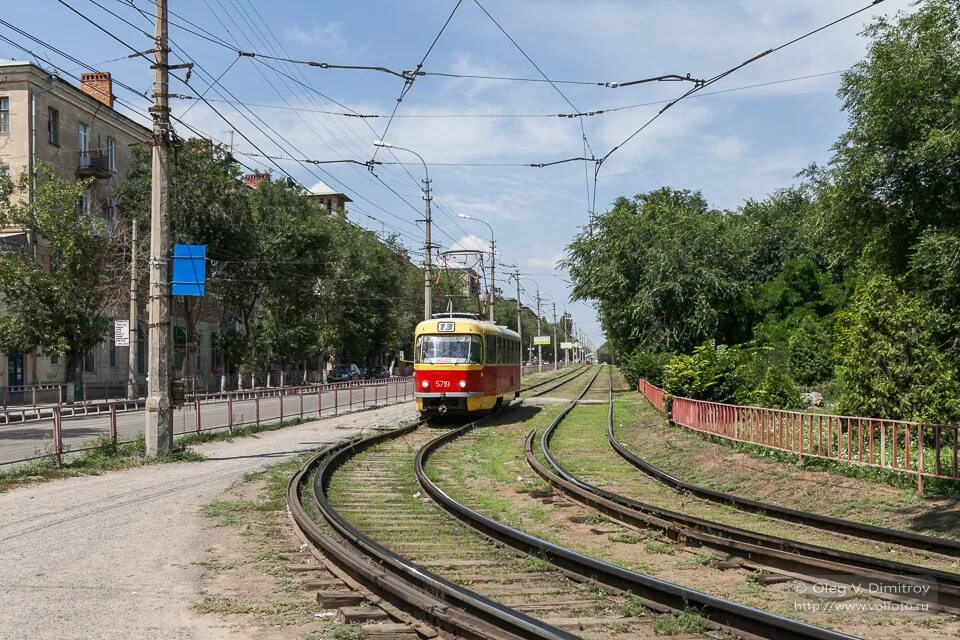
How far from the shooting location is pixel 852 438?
1316cm

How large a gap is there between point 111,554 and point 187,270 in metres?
9.45

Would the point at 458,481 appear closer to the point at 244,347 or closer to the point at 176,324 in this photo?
the point at 244,347

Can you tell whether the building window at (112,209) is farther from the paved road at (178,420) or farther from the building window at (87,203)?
the paved road at (178,420)

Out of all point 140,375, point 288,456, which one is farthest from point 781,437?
point 140,375

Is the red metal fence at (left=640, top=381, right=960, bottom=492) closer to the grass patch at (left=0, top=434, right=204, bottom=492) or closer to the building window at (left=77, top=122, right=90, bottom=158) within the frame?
the grass patch at (left=0, top=434, right=204, bottom=492)

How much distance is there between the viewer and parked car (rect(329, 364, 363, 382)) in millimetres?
72375

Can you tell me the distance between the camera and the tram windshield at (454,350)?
84.2ft

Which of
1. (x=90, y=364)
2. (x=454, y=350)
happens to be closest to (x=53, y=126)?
(x=90, y=364)

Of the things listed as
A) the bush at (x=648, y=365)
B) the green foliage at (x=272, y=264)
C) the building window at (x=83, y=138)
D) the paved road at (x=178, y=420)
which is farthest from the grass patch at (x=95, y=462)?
the building window at (x=83, y=138)

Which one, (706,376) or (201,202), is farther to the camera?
(201,202)

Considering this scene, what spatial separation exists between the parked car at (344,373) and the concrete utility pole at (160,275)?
53.7 meters

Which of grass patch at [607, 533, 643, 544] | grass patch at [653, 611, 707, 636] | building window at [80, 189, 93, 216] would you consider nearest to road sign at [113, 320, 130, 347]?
building window at [80, 189, 93, 216]

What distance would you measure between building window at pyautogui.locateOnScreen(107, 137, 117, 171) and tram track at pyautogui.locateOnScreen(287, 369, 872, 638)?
138 ft

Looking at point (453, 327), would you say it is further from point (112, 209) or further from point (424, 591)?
point (112, 209)
